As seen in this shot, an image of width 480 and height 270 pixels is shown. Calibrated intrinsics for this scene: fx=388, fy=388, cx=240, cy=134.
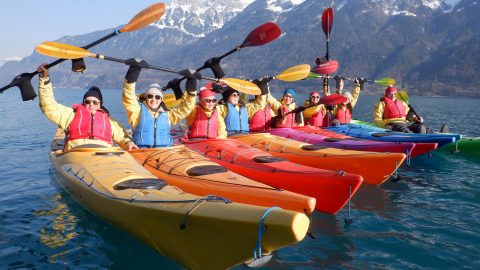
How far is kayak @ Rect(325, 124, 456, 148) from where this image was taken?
11055 millimetres

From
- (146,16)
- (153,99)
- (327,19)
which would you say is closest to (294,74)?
(146,16)

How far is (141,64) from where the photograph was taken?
26.1 ft

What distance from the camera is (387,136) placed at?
11633 mm

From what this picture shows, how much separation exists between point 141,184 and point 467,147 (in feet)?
37.2

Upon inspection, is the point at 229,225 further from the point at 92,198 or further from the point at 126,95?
the point at 126,95

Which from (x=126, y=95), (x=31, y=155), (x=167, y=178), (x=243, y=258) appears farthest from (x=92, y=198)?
(x=31, y=155)

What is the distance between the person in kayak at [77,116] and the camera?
24.8 ft

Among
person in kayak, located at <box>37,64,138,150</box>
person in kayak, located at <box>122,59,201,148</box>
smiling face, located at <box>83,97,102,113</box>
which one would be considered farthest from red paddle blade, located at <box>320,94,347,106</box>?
smiling face, located at <box>83,97,102,113</box>

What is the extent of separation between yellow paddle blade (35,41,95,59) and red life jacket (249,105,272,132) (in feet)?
18.8

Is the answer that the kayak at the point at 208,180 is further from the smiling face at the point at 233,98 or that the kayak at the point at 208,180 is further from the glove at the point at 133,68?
the smiling face at the point at 233,98

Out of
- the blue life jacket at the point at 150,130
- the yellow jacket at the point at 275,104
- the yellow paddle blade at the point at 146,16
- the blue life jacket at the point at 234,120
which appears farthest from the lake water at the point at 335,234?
the yellow jacket at the point at 275,104

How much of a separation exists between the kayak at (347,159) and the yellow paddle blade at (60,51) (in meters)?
4.82

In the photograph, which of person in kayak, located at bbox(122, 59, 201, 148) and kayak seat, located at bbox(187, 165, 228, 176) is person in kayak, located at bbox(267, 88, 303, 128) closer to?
person in kayak, located at bbox(122, 59, 201, 148)

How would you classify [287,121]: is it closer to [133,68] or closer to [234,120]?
[234,120]
